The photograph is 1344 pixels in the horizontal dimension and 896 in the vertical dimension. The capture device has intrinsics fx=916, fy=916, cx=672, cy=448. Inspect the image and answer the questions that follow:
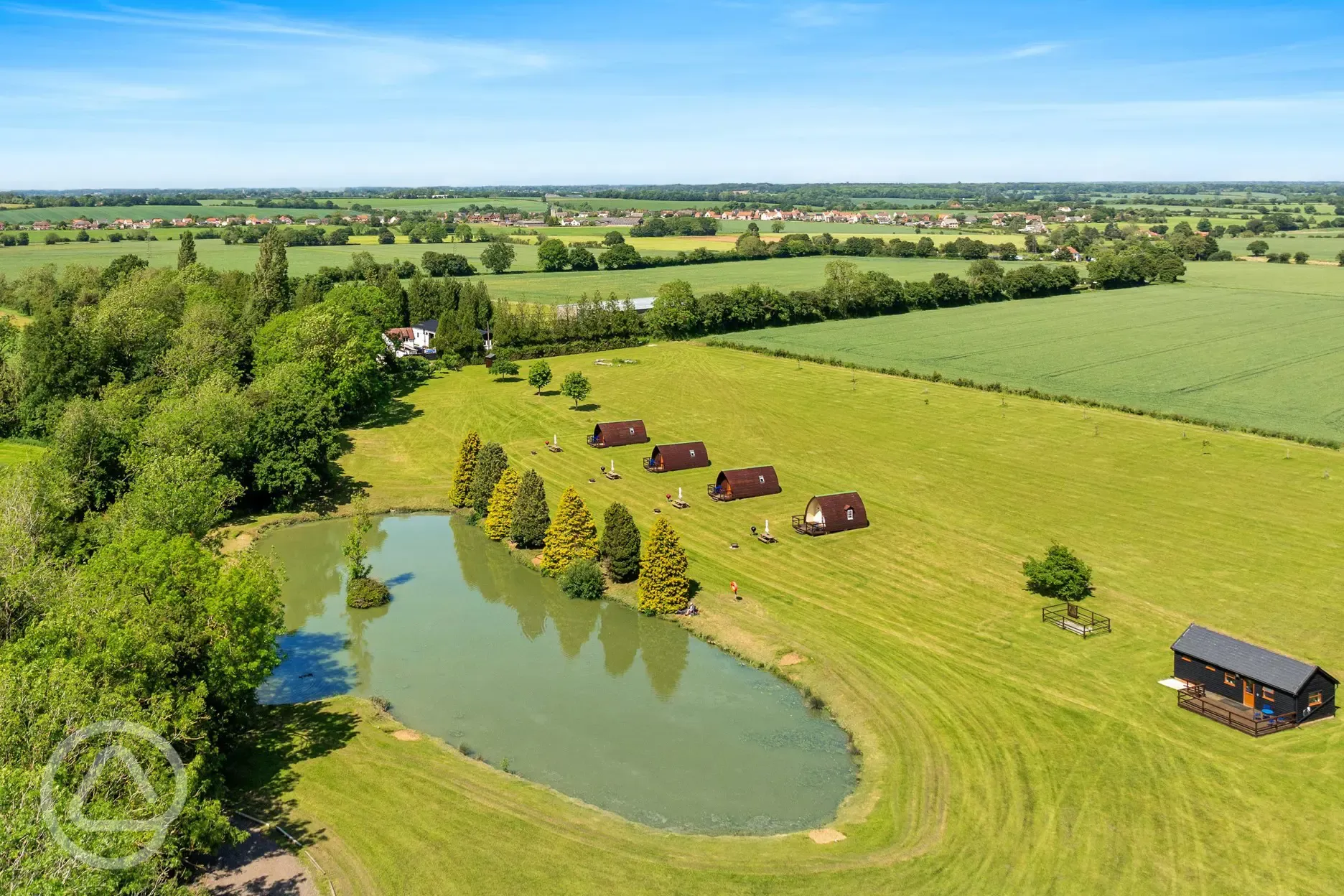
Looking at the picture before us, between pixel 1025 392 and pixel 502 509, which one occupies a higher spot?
pixel 1025 392

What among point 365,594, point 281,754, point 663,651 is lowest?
point 663,651

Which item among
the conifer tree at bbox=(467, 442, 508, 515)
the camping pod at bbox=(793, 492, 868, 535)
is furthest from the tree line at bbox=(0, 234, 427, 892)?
the camping pod at bbox=(793, 492, 868, 535)

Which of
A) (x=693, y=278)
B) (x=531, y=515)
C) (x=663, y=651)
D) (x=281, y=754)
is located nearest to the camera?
(x=281, y=754)

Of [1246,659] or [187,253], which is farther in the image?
[187,253]

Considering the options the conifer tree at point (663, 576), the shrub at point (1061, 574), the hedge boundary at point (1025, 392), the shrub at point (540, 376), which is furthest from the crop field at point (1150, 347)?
the conifer tree at point (663, 576)

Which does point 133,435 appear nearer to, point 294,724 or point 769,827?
point 294,724

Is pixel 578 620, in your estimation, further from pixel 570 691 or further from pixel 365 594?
pixel 365 594

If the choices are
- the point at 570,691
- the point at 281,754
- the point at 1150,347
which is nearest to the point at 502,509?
the point at 570,691
